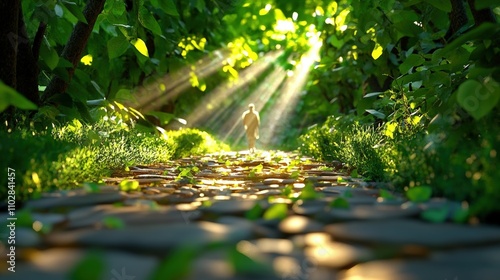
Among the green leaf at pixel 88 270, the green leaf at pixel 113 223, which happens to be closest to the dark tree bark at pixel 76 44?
the green leaf at pixel 113 223

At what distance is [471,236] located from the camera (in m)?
1.78

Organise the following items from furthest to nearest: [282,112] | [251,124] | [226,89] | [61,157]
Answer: [282,112] → [226,89] → [251,124] → [61,157]

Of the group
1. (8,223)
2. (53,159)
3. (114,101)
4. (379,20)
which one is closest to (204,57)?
(114,101)

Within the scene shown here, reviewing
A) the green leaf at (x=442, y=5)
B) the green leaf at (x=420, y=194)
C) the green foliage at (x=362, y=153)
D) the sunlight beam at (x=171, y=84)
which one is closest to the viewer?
the green leaf at (x=420, y=194)

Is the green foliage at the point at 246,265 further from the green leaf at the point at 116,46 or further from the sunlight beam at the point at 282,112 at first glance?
the sunlight beam at the point at 282,112

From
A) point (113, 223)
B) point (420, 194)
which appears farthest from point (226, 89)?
point (113, 223)

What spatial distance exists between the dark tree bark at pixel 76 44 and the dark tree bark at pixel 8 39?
2.16 ft

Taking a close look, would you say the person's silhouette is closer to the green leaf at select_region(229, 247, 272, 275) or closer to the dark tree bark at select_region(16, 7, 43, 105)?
the dark tree bark at select_region(16, 7, 43, 105)

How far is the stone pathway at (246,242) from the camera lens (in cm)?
149

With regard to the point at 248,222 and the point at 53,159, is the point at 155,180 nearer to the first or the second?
the point at 53,159

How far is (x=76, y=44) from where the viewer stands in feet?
17.3

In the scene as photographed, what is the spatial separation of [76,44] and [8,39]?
40.1 inches

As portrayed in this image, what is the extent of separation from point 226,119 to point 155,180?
92.9 feet

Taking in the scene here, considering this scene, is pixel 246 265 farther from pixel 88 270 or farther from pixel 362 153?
pixel 362 153
